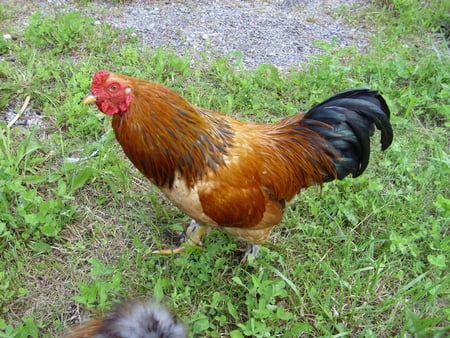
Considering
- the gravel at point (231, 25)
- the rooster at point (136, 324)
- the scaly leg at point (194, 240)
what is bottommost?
the scaly leg at point (194, 240)

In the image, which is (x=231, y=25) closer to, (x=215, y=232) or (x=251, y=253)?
(x=215, y=232)

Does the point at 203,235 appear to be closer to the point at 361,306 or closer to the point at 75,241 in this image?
the point at 75,241

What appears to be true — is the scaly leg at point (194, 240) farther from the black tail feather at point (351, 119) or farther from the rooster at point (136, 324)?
the black tail feather at point (351, 119)

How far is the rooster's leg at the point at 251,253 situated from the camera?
2501 millimetres

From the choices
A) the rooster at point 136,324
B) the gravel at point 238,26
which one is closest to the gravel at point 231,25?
the gravel at point 238,26

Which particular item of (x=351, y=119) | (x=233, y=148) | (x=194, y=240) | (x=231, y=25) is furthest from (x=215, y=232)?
(x=231, y=25)

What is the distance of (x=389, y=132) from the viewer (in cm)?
224

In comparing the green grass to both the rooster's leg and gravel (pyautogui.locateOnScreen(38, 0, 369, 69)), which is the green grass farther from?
gravel (pyautogui.locateOnScreen(38, 0, 369, 69))

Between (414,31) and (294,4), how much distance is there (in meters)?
1.49

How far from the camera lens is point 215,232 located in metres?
2.73

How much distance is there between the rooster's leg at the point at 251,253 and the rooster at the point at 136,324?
0.88 m

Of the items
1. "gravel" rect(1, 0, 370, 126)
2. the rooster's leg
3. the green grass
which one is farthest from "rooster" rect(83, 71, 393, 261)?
"gravel" rect(1, 0, 370, 126)

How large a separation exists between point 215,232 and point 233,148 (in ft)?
2.79

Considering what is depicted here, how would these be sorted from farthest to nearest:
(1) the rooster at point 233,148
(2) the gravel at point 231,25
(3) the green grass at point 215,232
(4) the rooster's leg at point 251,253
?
(2) the gravel at point 231,25, (4) the rooster's leg at point 251,253, (3) the green grass at point 215,232, (1) the rooster at point 233,148
